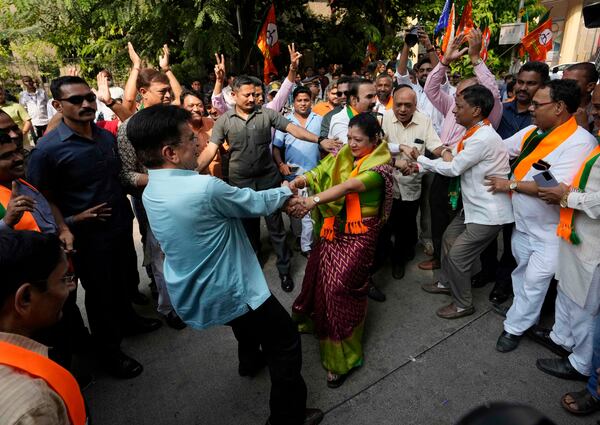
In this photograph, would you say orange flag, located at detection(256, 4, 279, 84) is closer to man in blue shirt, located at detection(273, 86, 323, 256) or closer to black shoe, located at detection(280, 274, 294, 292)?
man in blue shirt, located at detection(273, 86, 323, 256)

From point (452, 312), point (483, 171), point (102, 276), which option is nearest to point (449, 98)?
point (483, 171)

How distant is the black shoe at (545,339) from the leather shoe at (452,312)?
45cm

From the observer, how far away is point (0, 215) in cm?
206

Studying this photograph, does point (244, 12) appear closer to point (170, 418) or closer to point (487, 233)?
point (487, 233)

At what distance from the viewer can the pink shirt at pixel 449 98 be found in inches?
146

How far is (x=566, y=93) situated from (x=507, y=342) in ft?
5.94

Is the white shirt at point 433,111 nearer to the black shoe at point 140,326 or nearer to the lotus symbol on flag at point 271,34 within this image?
the black shoe at point 140,326

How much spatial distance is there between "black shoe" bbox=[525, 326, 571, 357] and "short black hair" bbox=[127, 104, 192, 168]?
9.70ft

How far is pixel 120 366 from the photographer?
114 inches

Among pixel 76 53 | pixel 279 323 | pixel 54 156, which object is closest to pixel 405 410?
pixel 279 323

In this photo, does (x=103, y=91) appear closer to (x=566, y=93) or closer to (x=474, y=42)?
(x=474, y=42)

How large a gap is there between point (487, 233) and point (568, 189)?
78 cm

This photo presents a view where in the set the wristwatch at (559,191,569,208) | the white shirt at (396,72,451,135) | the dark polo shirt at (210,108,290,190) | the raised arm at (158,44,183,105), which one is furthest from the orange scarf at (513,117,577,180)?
the raised arm at (158,44,183,105)

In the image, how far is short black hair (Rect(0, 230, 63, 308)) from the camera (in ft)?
3.56
